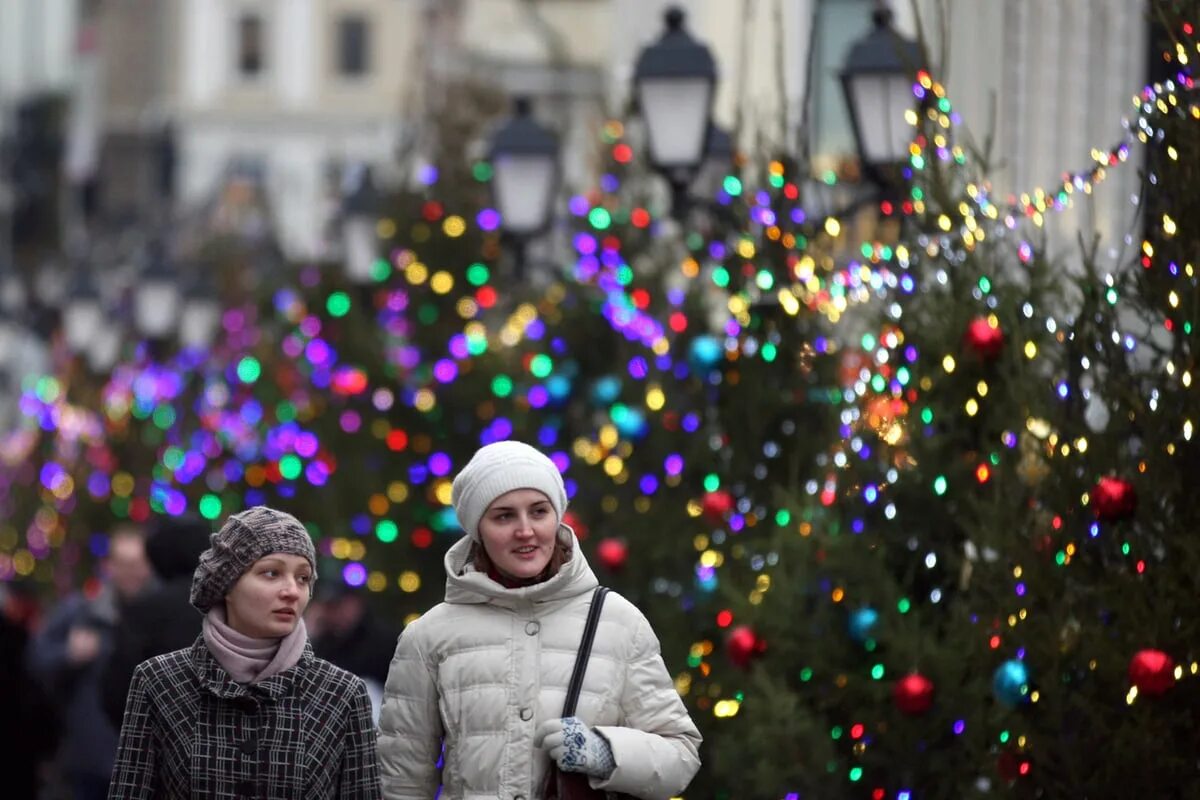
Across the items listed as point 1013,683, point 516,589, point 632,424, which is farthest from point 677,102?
point 516,589

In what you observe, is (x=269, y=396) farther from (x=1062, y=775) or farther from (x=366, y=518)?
(x=1062, y=775)

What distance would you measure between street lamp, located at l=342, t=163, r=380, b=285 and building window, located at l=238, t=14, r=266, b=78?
85665 mm

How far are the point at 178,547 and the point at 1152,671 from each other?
9.52 ft

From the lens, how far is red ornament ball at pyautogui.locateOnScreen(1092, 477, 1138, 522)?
8562 millimetres

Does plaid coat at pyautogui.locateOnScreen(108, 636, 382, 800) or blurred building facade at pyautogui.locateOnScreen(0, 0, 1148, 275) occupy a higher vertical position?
blurred building facade at pyautogui.locateOnScreen(0, 0, 1148, 275)

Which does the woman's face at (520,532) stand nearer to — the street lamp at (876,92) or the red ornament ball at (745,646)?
the red ornament ball at (745,646)

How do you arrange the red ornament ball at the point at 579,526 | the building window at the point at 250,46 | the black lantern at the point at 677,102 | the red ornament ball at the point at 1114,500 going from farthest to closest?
the building window at the point at 250,46
the red ornament ball at the point at 579,526
the black lantern at the point at 677,102
the red ornament ball at the point at 1114,500

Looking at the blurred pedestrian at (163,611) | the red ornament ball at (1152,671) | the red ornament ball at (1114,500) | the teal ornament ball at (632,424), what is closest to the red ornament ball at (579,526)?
the teal ornament ball at (632,424)

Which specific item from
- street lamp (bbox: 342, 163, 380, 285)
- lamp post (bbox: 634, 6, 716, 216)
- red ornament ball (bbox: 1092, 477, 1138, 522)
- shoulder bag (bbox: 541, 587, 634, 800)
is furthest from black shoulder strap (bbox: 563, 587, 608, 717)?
street lamp (bbox: 342, 163, 380, 285)

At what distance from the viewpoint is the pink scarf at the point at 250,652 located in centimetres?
644

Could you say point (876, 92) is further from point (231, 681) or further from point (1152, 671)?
point (231, 681)

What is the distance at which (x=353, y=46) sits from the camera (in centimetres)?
10750

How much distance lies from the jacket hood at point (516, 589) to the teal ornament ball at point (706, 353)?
271 inches

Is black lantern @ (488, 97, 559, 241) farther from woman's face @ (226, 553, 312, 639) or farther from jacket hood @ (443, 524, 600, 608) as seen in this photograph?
woman's face @ (226, 553, 312, 639)
